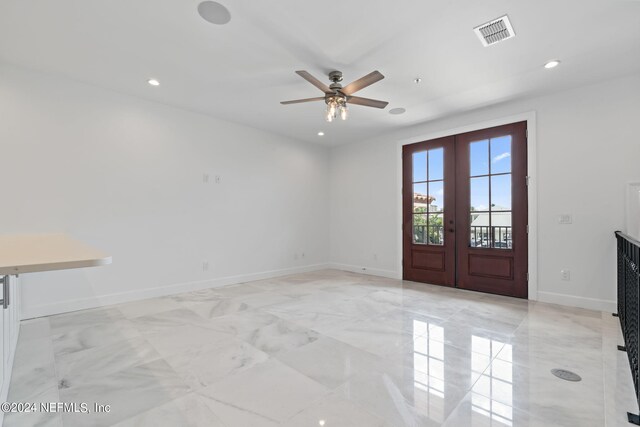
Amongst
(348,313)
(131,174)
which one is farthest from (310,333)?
(131,174)

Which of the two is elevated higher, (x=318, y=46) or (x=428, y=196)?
(x=318, y=46)

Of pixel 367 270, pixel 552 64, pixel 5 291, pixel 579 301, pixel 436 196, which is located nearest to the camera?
pixel 5 291

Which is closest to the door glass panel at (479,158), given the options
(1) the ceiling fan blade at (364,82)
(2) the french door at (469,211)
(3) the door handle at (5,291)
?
(2) the french door at (469,211)

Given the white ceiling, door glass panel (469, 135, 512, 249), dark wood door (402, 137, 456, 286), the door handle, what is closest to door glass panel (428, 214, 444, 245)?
dark wood door (402, 137, 456, 286)

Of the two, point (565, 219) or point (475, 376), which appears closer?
point (475, 376)

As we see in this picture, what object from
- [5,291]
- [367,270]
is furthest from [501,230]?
[5,291]

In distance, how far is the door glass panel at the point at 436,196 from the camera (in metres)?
4.79

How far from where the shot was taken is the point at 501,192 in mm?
4184

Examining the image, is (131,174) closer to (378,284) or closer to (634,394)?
(378,284)

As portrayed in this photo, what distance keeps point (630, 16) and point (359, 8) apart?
2.15 metres

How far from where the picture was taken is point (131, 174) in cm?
389

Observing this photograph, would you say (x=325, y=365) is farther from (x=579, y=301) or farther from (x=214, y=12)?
(x=579, y=301)

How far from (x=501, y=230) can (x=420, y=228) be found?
122 cm

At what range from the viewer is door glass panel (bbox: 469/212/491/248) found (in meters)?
4.32
